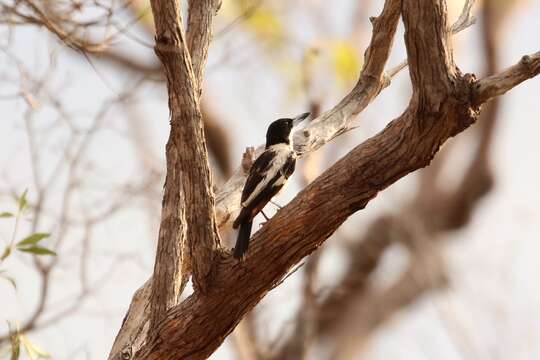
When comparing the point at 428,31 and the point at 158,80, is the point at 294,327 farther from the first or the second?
the point at 428,31

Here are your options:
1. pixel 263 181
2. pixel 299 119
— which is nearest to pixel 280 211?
pixel 263 181

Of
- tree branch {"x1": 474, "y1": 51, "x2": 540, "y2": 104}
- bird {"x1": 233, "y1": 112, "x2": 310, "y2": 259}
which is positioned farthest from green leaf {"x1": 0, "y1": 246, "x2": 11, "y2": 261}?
tree branch {"x1": 474, "y1": 51, "x2": 540, "y2": 104}

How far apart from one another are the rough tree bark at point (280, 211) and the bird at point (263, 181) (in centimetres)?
14

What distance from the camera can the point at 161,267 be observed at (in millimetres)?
4945

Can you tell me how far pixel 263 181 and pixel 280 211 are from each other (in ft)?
2.40

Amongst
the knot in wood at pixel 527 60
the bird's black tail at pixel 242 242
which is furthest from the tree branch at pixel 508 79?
the bird's black tail at pixel 242 242

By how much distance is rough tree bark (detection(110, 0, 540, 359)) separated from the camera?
169 inches

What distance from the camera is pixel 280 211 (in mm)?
4594

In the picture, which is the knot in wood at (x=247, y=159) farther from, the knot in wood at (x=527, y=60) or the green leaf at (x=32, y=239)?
the knot in wood at (x=527, y=60)

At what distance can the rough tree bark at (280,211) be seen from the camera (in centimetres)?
429

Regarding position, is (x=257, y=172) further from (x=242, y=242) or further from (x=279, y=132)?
(x=242, y=242)

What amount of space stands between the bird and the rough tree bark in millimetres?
135

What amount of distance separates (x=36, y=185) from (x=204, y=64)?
2944 millimetres

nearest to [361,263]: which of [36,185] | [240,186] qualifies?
[36,185]
